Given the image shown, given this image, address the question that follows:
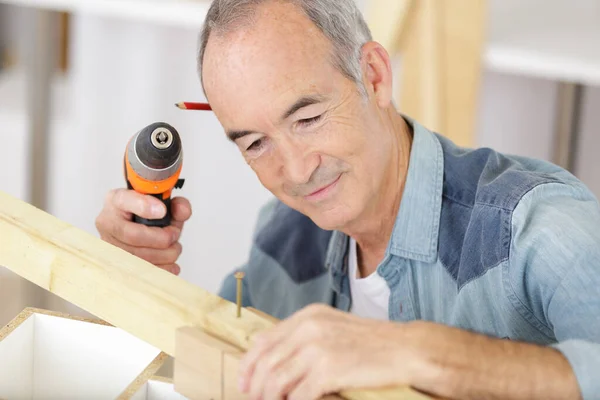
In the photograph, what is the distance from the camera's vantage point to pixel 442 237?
135 cm

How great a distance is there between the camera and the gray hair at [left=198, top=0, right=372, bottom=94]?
1214 millimetres

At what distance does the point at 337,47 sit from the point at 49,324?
1.82ft

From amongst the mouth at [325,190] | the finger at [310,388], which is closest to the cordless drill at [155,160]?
the mouth at [325,190]

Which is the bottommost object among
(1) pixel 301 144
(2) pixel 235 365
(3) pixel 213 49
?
(2) pixel 235 365

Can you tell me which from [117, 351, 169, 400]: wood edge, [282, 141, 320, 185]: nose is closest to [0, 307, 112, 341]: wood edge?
[117, 351, 169, 400]: wood edge

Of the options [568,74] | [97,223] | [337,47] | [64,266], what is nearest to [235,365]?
[64,266]

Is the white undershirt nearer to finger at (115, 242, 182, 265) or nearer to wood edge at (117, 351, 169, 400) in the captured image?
finger at (115, 242, 182, 265)

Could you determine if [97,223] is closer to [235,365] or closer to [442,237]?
[442,237]

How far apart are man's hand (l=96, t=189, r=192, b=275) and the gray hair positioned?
0.76 ft

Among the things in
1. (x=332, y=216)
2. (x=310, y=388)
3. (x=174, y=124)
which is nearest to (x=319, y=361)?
(x=310, y=388)

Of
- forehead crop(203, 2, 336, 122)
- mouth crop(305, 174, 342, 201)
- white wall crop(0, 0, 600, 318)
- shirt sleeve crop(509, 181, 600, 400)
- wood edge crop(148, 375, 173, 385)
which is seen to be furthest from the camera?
white wall crop(0, 0, 600, 318)

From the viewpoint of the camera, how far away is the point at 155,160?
4.17ft

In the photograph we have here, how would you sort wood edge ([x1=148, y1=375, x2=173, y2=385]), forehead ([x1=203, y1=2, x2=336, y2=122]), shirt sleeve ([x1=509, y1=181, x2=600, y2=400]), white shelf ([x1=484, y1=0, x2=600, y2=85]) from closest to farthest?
wood edge ([x1=148, y1=375, x2=173, y2=385])
shirt sleeve ([x1=509, y1=181, x2=600, y2=400])
forehead ([x1=203, y1=2, x2=336, y2=122])
white shelf ([x1=484, y1=0, x2=600, y2=85])

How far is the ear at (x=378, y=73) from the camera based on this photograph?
134 cm
